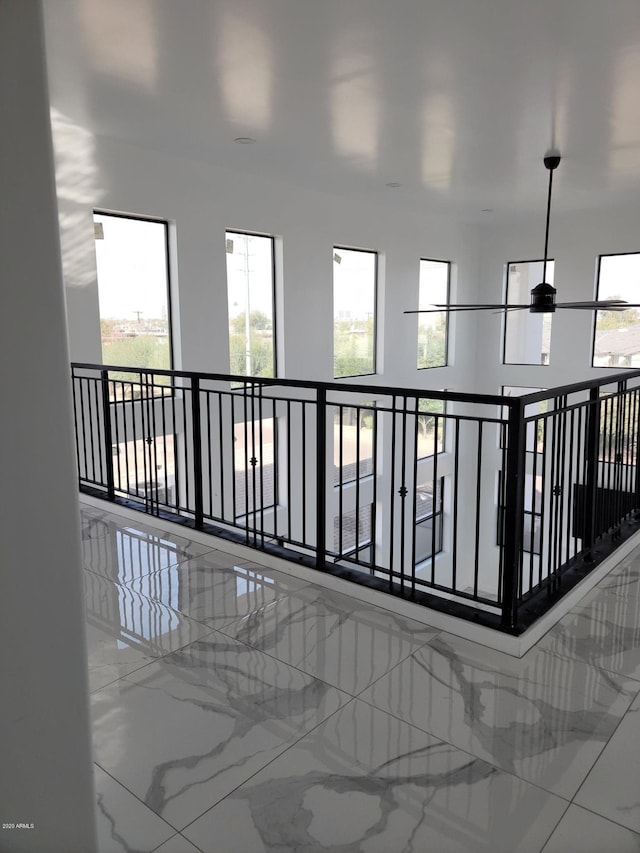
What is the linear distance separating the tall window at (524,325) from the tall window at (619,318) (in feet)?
2.57

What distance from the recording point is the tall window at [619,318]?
841 centimetres

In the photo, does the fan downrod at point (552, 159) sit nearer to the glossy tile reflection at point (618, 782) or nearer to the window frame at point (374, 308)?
the window frame at point (374, 308)

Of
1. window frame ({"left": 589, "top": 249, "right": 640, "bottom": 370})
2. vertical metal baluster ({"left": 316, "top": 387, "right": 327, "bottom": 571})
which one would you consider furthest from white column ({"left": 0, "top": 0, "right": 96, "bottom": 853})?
window frame ({"left": 589, "top": 249, "right": 640, "bottom": 370})

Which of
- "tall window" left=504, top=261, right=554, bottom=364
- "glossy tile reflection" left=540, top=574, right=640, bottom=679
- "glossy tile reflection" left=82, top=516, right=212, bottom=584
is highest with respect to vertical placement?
"tall window" left=504, top=261, right=554, bottom=364

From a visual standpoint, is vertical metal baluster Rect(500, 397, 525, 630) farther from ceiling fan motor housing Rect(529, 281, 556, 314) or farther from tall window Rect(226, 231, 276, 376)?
tall window Rect(226, 231, 276, 376)

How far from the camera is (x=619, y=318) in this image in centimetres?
847

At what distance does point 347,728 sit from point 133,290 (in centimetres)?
474

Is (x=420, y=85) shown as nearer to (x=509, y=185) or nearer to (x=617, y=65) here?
(x=617, y=65)


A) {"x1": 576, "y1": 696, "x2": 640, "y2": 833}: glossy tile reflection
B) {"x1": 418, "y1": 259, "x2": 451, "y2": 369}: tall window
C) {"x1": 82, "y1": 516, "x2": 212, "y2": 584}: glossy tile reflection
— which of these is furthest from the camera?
{"x1": 418, "y1": 259, "x2": 451, "y2": 369}: tall window

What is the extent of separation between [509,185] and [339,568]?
5.37 m

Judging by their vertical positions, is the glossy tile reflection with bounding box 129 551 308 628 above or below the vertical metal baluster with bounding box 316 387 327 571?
below

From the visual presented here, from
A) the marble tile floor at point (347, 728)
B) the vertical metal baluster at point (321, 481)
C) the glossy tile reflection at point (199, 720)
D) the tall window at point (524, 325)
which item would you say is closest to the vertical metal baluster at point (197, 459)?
the marble tile floor at point (347, 728)

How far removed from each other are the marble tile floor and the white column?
59 cm

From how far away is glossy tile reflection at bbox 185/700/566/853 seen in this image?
1.57 metres
